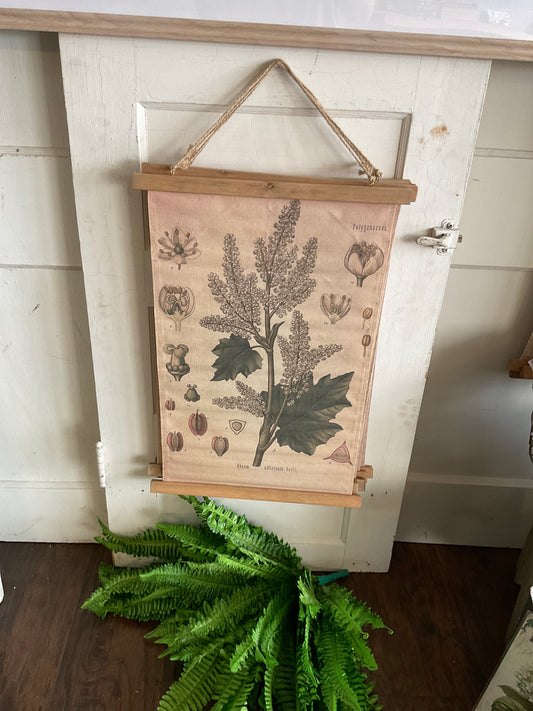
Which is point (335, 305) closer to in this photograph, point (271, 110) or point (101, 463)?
point (271, 110)

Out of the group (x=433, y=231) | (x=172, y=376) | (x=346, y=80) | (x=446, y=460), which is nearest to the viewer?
(x=346, y=80)

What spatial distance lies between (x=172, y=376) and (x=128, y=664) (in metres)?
0.86

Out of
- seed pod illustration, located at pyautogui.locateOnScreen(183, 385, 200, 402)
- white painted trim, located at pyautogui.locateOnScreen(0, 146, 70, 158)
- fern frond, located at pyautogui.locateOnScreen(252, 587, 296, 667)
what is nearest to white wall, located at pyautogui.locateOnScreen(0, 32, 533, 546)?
white painted trim, located at pyautogui.locateOnScreen(0, 146, 70, 158)

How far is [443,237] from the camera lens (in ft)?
4.48

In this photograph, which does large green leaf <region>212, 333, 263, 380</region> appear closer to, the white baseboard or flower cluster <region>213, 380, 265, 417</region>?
flower cluster <region>213, 380, 265, 417</region>

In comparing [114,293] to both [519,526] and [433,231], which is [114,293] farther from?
[519,526]

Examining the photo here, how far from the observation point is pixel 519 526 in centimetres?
195

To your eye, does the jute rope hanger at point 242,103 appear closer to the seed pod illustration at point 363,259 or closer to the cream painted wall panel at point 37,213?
the seed pod illustration at point 363,259

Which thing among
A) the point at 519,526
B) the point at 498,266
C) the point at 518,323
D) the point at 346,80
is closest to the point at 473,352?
the point at 518,323

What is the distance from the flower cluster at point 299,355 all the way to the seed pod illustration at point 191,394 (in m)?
0.24

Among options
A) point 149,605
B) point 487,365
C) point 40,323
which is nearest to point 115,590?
point 149,605

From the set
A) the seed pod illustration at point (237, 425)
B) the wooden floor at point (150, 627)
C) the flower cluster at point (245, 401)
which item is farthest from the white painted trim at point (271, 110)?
the wooden floor at point (150, 627)

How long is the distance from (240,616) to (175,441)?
1.70 feet

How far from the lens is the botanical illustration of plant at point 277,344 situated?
4.33ft
